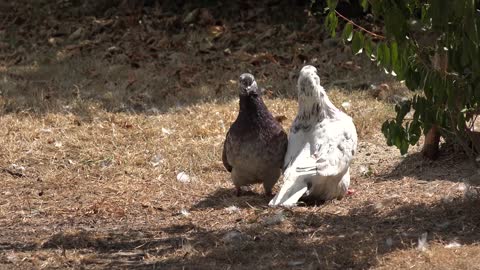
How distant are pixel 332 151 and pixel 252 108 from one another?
1.99ft

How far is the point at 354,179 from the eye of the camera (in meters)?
6.47

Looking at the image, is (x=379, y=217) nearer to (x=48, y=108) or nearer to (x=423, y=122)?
(x=423, y=122)

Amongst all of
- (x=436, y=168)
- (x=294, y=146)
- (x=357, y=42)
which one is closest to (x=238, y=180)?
(x=294, y=146)

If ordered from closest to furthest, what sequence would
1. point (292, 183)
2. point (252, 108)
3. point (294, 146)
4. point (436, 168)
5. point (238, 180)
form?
point (292, 183)
point (294, 146)
point (252, 108)
point (238, 180)
point (436, 168)

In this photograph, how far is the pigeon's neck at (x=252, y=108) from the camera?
595 cm

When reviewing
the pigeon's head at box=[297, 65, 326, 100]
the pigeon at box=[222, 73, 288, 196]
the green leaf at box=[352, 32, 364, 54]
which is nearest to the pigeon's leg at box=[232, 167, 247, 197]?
the pigeon at box=[222, 73, 288, 196]

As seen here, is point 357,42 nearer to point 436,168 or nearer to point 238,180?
point 238,180

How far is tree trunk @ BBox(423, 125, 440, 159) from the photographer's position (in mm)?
6562

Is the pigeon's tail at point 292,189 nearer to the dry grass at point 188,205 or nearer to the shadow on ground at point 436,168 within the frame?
the dry grass at point 188,205

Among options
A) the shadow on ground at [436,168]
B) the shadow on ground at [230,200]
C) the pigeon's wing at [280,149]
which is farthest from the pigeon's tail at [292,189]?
the shadow on ground at [436,168]

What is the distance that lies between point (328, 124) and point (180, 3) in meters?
5.80

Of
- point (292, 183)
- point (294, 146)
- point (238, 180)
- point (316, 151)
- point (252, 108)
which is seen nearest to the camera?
point (292, 183)

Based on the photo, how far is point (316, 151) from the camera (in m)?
5.72

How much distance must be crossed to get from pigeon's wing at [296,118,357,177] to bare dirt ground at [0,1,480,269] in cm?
24
